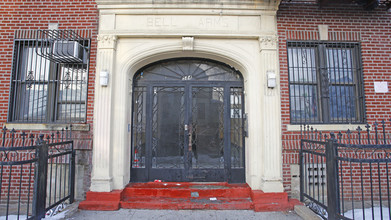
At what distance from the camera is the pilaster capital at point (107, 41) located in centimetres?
475

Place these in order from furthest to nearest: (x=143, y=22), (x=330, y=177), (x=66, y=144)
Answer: (x=143, y=22), (x=66, y=144), (x=330, y=177)

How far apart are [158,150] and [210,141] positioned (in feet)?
3.99

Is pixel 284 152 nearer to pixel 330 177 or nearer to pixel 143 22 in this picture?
pixel 330 177

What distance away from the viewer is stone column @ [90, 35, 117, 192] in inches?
176

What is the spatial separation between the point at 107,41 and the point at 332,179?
4.97 meters

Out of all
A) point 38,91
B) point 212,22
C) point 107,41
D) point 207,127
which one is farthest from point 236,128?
point 38,91

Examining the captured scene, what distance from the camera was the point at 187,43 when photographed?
4855 millimetres

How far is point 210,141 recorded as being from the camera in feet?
16.9

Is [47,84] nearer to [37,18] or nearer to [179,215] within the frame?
[37,18]

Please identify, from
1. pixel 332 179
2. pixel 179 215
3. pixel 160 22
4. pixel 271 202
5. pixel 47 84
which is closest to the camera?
pixel 332 179

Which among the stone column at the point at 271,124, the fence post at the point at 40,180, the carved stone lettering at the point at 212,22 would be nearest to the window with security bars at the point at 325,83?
the stone column at the point at 271,124

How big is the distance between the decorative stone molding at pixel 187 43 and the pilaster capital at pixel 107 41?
148 cm

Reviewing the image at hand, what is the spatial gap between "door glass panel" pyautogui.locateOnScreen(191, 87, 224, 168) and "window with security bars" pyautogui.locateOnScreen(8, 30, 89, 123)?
8.20 ft

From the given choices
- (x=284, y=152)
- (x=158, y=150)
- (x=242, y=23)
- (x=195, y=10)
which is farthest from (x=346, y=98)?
(x=158, y=150)
